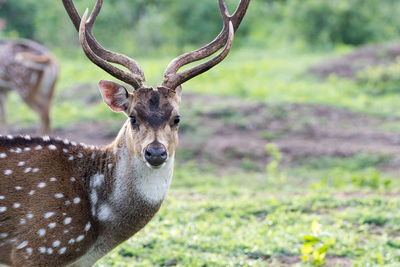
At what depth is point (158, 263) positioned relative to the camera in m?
6.13

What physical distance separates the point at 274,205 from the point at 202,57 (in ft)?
9.28

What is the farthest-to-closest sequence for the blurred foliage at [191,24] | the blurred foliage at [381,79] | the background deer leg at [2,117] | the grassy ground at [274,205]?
1. the blurred foliage at [191,24]
2. the blurred foliage at [381,79]
3. the background deer leg at [2,117]
4. the grassy ground at [274,205]

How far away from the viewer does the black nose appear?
4734 mm

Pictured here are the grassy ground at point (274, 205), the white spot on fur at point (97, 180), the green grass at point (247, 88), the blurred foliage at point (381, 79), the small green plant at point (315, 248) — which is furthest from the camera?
the blurred foliage at point (381, 79)

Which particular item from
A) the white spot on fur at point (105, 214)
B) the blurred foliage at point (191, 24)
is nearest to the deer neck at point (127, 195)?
the white spot on fur at point (105, 214)

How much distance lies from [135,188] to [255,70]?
11.8 meters

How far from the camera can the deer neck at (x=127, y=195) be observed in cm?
504

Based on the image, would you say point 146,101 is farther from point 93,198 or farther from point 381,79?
point 381,79

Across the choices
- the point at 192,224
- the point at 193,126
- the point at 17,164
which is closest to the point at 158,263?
the point at 192,224

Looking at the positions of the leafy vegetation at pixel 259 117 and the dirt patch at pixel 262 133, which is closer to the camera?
the leafy vegetation at pixel 259 117

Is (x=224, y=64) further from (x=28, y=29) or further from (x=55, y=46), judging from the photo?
(x=28, y=29)

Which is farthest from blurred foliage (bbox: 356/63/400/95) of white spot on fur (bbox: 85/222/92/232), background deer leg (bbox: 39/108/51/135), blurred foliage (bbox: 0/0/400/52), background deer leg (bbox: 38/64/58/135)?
white spot on fur (bbox: 85/222/92/232)

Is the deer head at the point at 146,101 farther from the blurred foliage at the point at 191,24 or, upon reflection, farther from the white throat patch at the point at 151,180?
the blurred foliage at the point at 191,24

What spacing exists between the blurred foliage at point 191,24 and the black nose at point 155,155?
1467 centimetres
